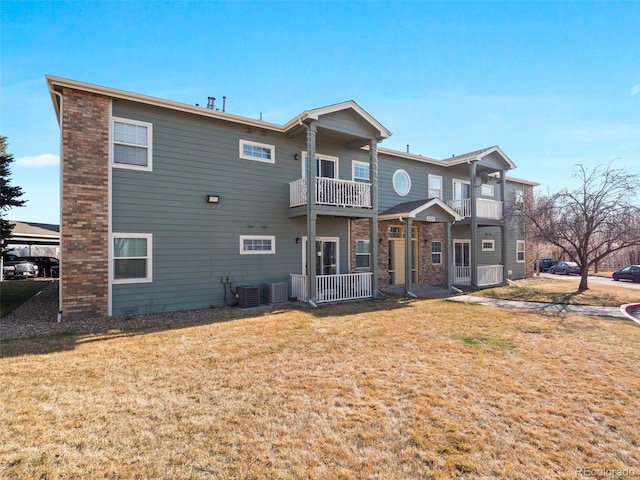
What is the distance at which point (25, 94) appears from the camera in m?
9.13

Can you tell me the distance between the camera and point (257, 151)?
11336 millimetres

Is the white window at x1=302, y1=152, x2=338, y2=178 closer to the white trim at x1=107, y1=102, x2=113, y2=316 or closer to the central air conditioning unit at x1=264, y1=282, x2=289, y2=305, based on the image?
the central air conditioning unit at x1=264, y1=282, x2=289, y2=305

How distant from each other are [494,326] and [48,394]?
8672 mm

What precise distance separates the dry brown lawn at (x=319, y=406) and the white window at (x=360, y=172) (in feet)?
27.1

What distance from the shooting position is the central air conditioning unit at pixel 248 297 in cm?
1030

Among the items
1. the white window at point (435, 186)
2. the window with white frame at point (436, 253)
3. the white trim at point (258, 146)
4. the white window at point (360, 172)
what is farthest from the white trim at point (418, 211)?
the white trim at point (258, 146)

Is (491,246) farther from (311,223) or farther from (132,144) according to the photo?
(132,144)

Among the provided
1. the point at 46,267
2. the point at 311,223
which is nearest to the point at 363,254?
the point at 311,223

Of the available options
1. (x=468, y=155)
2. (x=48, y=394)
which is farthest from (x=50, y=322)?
(x=468, y=155)

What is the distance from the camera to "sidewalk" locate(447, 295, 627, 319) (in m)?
9.71

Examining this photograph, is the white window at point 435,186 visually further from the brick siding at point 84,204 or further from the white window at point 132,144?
the brick siding at point 84,204

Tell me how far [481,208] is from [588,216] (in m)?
4.44

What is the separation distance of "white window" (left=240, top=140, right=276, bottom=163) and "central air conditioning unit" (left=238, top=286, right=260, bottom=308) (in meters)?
4.60

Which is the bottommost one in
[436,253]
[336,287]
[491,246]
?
[336,287]
